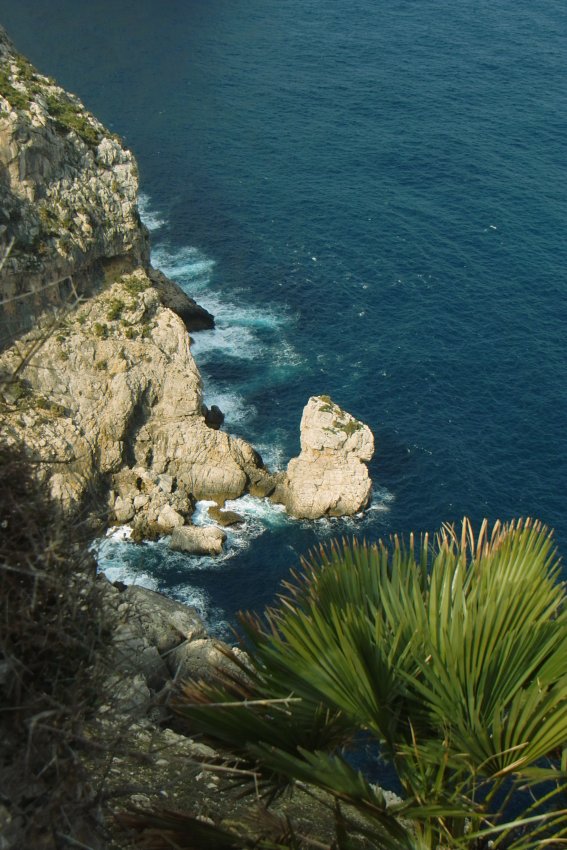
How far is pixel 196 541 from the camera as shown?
47375 millimetres

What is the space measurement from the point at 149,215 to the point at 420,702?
226 feet

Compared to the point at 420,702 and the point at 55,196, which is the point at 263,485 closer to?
the point at 55,196

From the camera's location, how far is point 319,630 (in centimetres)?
1134

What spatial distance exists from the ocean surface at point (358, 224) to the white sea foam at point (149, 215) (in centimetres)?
50

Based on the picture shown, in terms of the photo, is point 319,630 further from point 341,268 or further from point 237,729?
point 341,268

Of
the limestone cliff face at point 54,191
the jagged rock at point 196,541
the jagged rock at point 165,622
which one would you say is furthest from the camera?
the jagged rock at point 196,541

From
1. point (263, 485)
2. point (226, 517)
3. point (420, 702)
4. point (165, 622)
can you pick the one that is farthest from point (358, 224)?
point (420, 702)

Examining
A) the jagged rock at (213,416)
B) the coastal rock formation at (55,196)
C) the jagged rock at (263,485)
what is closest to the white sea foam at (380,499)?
the jagged rock at (263,485)

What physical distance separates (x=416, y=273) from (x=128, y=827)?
61.1m

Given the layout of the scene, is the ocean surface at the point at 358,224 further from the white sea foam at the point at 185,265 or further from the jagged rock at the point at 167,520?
the jagged rock at the point at 167,520

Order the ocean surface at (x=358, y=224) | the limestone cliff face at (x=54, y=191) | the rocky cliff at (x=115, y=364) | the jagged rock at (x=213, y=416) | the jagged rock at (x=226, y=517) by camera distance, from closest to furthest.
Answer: the limestone cliff face at (x=54, y=191) → the rocky cliff at (x=115, y=364) → the jagged rock at (x=226, y=517) → the ocean surface at (x=358, y=224) → the jagged rock at (x=213, y=416)

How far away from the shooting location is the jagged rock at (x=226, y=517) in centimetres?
4928

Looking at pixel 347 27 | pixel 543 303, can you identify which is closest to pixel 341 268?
pixel 543 303

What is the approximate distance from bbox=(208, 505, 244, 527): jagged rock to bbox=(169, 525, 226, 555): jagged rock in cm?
153
